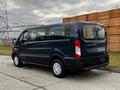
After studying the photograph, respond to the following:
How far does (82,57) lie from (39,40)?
7.56ft

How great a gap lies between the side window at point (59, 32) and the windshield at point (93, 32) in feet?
1.85

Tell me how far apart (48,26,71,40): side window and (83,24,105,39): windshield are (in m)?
0.56

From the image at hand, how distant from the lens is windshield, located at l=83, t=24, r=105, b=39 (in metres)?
6.24

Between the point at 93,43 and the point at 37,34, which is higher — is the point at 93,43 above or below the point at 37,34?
below

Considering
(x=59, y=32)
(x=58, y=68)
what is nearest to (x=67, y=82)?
(x=58, y=68)

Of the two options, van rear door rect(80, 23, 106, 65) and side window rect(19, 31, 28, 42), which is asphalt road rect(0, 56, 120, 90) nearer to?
van rear door rect(80, 23, 106, 65)

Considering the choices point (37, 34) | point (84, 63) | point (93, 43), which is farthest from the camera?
point (37, 34)

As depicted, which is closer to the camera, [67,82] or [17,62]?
[67,82]

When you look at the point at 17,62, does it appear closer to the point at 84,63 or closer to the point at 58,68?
the point at 58,68

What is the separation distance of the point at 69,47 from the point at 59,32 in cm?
81

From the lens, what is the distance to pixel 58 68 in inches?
263

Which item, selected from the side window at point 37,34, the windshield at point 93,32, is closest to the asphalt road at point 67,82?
the windshield at point 93,32

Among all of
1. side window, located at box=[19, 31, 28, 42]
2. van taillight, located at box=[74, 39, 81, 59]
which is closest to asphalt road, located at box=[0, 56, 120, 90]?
van taillight, located at box=[74, 39, 81, 59]

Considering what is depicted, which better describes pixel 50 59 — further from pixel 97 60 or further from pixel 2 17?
pixel 2 17
